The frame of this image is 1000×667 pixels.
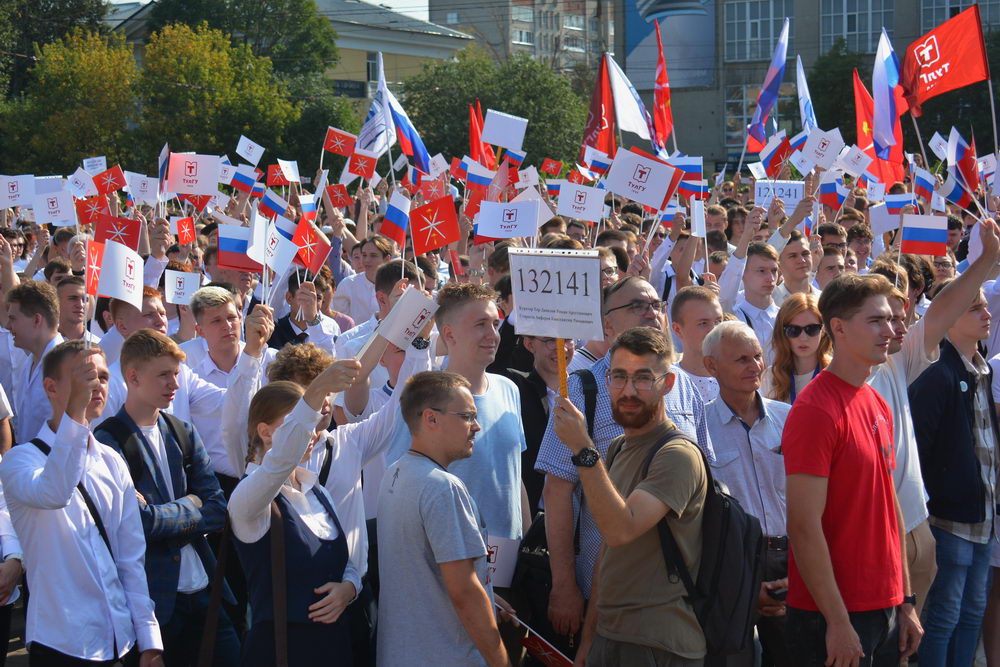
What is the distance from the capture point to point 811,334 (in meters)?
5.36

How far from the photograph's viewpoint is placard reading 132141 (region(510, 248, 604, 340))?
3809mm

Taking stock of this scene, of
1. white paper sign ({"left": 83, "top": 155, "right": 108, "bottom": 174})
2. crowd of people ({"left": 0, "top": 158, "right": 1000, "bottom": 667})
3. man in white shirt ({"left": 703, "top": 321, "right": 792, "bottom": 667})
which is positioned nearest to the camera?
crowd of people ({"left": 0, "top": 158, "right": 1000, "bottom": 667})

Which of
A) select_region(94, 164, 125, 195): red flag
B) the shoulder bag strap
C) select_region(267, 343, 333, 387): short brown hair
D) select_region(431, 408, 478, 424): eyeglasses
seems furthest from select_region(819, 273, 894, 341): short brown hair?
select_region(94, 164, 125, 195): red flag

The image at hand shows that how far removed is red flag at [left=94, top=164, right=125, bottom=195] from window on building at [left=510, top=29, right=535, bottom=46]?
8891 cm

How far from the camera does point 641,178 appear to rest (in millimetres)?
9203

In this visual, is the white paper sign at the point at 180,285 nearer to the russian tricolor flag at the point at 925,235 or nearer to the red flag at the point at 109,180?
the russian tricolor flag at the point at 925,235

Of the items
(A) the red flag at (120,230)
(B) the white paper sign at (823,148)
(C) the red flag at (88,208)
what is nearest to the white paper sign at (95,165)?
(C) the red flag at (88,208)

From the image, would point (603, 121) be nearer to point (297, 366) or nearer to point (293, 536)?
point (297, 366)

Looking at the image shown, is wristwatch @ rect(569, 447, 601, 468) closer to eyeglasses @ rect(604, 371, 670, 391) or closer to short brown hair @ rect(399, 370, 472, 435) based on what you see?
eyeglasses @ rect(604, 371, 670, 391)

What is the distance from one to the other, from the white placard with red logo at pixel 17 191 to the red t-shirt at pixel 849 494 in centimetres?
878

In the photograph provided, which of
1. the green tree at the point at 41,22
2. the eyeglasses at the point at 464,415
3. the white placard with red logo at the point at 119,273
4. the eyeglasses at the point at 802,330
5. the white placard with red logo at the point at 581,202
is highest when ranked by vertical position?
the green tree at the point at 41,22

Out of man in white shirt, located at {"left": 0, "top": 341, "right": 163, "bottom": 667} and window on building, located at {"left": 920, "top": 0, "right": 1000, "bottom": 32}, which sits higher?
window on building, located at {"left": 920, "top": 0, "right": 1000, "bottom": 32}

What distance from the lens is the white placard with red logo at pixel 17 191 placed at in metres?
10.8

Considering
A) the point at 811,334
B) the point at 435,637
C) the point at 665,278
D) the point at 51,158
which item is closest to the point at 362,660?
the point at 435,637
